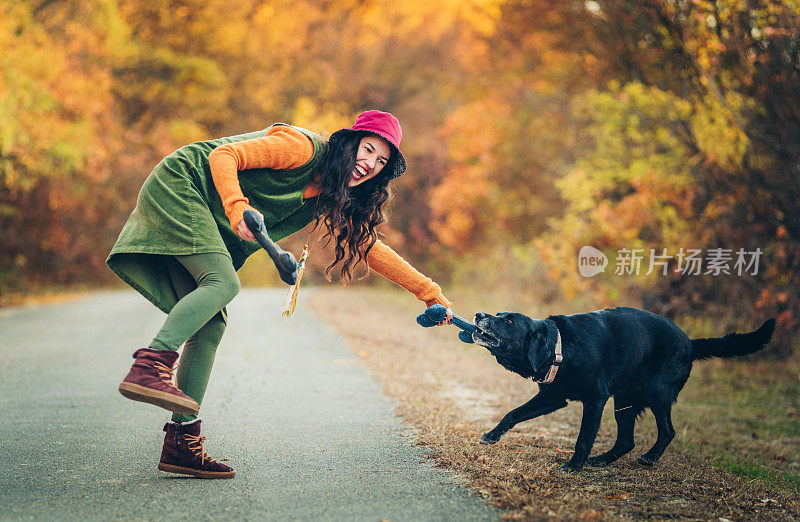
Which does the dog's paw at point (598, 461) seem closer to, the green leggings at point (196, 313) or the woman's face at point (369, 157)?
the woman's face at point (369, 157)

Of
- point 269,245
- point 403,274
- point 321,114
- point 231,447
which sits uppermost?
point 321,114

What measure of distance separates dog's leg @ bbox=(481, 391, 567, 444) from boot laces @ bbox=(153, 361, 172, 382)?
1.95 m

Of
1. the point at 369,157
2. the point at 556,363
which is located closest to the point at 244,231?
the point at 369,157

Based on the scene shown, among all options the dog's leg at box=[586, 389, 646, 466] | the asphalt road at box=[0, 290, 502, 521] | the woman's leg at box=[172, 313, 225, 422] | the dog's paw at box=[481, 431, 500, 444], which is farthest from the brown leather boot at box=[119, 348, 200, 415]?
the dog's leg at box=[586, 389, 646, 466]

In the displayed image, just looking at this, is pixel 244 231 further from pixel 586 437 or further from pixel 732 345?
pixel 732 345

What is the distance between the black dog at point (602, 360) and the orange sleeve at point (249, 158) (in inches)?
50.5

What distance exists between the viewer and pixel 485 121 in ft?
65.4

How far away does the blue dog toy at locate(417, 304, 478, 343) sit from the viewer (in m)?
3.70

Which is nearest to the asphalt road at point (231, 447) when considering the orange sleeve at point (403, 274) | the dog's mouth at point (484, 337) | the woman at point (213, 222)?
the woman at point (213, 222)

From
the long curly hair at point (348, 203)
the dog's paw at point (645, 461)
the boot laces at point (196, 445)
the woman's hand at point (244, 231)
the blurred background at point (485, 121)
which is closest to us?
the woman's hand at point (244, 231)

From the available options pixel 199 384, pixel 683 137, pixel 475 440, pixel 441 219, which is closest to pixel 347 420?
pixel 475 440

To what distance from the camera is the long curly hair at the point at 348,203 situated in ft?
11.9

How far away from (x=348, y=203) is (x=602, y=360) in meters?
1.66

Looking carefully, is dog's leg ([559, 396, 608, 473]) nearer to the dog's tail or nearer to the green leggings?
the dog's tail
